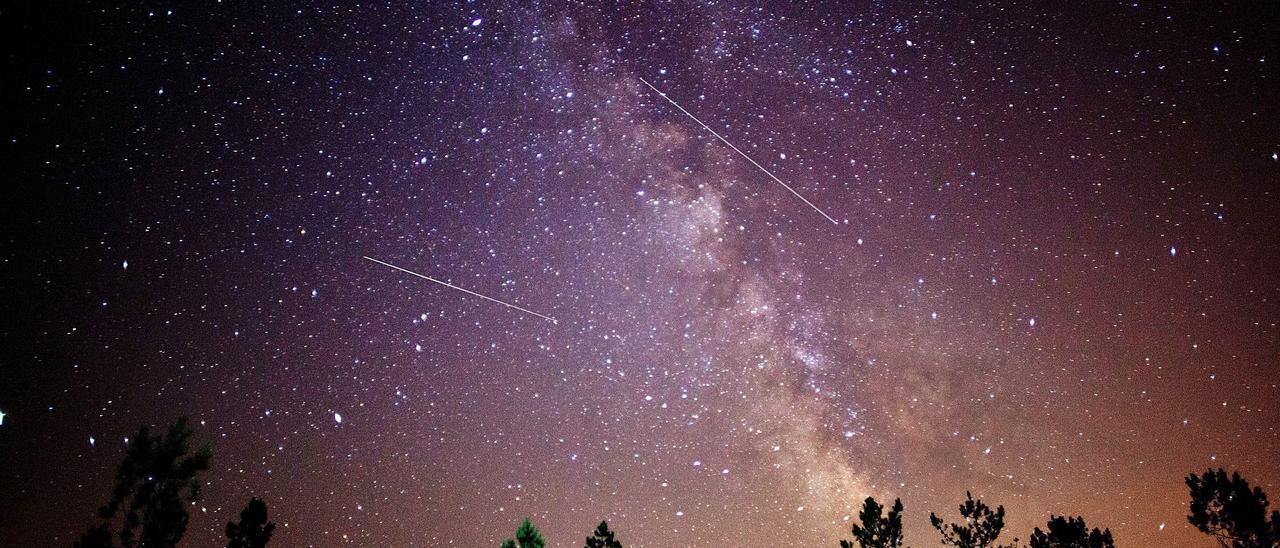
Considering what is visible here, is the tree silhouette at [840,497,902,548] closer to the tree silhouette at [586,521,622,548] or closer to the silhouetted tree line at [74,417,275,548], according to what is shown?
the tree silhouette at [586,521,622,548]

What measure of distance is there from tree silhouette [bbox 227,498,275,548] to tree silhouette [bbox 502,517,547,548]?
18.0ft

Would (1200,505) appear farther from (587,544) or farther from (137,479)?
(137,479)

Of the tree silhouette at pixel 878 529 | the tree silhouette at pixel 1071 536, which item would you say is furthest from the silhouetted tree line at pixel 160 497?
the tree silhouette at pixel 1071 536

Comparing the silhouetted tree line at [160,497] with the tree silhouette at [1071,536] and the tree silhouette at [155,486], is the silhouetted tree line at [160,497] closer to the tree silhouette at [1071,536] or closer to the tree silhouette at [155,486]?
the tree silhouette at [155,486]

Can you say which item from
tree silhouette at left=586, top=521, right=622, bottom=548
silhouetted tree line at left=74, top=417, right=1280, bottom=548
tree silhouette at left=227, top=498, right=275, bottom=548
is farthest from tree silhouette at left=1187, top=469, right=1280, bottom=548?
tree silhouette at left=227, top=498, right=275, bottom=548

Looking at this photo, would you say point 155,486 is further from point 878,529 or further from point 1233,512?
point 1233,512

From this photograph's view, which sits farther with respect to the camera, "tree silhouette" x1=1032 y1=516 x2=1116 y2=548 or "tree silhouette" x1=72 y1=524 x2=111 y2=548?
"tree silhouette" x1=1032 y1=516 x2=1116 y2=548

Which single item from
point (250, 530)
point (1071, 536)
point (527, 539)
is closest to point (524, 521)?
point (527, 539)

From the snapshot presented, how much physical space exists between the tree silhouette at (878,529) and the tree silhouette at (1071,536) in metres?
3.77

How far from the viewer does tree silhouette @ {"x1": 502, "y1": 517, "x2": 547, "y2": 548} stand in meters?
13.8

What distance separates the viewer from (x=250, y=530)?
1201 centimetres

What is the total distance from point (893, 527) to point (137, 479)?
18826 mm

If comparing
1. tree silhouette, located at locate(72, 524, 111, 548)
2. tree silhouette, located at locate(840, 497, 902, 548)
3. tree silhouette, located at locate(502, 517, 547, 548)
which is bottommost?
tree silhouette, located at locate(72, 524, 111, 548)

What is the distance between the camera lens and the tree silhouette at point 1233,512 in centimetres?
1199
